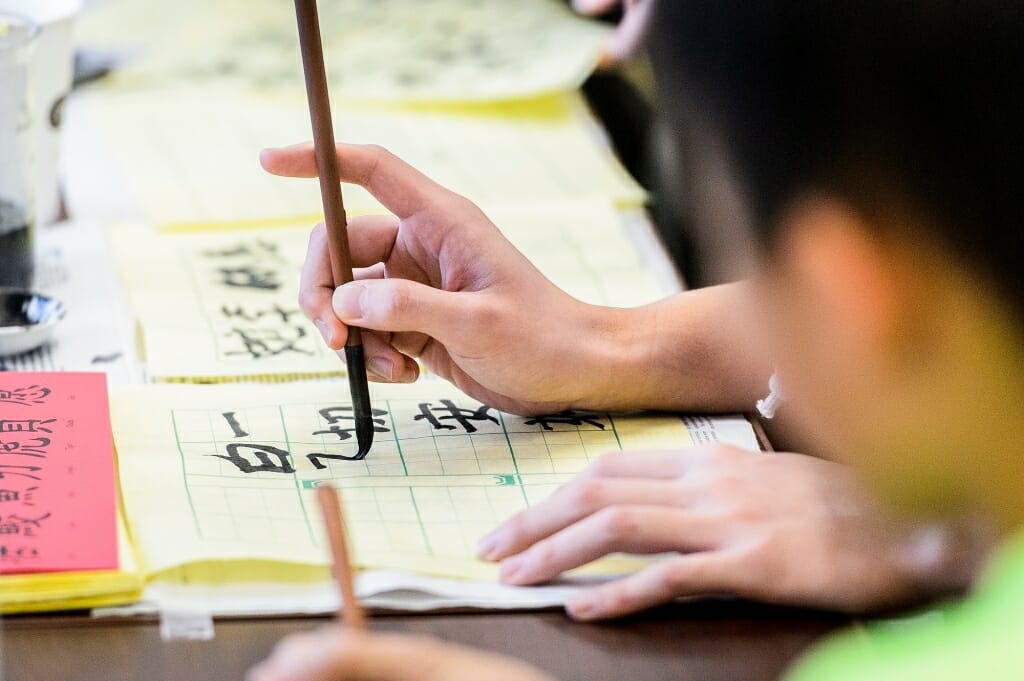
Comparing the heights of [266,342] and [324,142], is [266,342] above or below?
below

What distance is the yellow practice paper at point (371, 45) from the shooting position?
1.35m

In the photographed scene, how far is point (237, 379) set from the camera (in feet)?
2.65

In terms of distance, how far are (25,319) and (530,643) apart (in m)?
0.48

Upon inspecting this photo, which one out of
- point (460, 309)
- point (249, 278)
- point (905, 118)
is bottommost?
point (249, 278)

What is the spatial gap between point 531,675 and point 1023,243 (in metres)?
0.30

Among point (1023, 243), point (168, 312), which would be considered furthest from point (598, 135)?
point (1023, 243)

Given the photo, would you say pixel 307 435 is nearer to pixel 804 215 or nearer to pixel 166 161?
pixel 804 215

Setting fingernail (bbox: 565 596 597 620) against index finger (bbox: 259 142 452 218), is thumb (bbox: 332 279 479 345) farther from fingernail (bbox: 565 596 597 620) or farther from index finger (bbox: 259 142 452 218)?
fingernail (bbox: 565 596 597 620)

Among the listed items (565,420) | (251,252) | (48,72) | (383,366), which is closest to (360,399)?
(383,366)

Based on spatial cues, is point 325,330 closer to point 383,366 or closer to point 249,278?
point 383,366

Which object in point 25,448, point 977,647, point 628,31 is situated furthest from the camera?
point 628,31

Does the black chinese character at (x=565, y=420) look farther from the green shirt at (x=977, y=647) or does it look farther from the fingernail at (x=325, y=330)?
the green shirt at (x=977, y=647)

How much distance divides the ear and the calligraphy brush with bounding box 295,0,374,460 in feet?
0.88

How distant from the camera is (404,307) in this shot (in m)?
0.68
